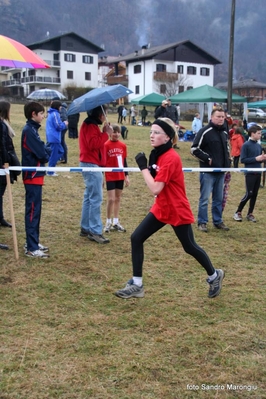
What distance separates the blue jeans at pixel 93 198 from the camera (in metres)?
6.09

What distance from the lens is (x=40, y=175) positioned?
5426 mm

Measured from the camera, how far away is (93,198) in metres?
6.18

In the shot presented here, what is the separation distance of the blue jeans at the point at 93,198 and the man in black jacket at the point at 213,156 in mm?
1815

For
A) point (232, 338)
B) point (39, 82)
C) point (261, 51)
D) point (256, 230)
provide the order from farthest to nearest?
point (261, 51)
point (39, 82)
point (256, 230)
point (232, 338)

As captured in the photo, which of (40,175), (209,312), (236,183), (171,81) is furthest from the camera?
(171,81)

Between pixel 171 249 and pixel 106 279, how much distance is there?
145 cm

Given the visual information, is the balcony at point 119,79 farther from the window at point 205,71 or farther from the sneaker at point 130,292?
the sneaker at point 130,292

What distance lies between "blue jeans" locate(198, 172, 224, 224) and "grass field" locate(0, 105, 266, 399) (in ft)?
1.82

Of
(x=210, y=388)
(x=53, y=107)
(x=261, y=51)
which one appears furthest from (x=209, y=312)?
(x=261, y=51)

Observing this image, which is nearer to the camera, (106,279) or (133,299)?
(133,299)

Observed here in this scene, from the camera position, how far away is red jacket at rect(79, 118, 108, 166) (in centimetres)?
600

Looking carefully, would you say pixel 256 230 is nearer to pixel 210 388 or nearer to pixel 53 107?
pixel 210 388

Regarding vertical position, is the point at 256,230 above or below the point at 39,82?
below

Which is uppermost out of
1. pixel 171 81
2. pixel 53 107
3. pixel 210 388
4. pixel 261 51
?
pixel 261 51
